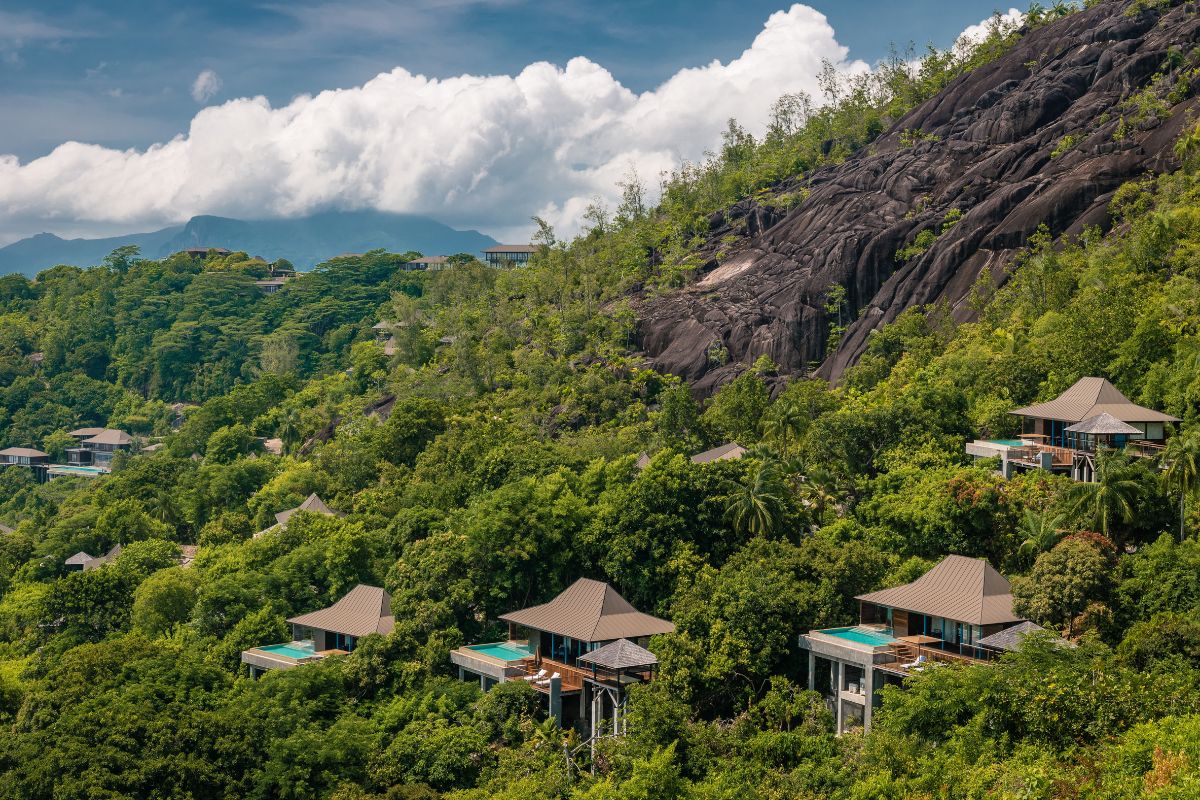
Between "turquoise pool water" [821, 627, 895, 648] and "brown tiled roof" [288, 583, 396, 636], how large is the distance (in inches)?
585

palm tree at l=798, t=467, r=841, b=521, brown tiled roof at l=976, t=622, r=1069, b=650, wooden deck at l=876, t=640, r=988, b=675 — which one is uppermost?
palm tree at l=798, t=467, r=841, b=521

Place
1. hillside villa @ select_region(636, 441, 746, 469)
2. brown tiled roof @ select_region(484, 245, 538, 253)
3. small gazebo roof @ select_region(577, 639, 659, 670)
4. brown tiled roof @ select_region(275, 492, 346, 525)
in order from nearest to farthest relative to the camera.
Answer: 1. small gazebo roof @ select_region(577, 639, 659, 670)
2. hillside villa @ select_region(636, 441, 746, 469)
3. brown tiled roof @ select_region(275, 492, 346, 525)
4. brown tiled roof @ select_region(484, 245, 538, 253)

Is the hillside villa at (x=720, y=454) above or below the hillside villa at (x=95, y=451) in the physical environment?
above

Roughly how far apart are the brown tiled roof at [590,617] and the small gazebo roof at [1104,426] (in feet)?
49.2

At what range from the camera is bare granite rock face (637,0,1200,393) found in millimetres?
64750

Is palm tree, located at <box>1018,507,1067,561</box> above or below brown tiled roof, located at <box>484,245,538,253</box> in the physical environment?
below

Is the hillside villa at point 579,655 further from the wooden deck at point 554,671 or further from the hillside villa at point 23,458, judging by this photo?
the hillside villa at point 23,458

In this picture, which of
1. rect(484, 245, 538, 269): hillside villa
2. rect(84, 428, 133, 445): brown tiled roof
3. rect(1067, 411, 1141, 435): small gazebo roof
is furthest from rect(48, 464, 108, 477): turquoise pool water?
rect(1067, 411, 1141, 435): small gazebo roof

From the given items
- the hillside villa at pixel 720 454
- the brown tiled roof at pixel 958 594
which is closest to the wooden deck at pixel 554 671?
the brown tiled roof at pixel 958 594

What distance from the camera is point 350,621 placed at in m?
41.1

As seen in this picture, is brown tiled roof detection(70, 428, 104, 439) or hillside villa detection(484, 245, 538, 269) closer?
brown tiled roof detection(70, 428, 104, 439)

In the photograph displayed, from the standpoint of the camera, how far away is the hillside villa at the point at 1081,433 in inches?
1551

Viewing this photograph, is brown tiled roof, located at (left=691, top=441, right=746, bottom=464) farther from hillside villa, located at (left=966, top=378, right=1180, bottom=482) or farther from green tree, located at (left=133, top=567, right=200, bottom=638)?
green tree, located at (left=133, top=567, right=200, bottom=638)

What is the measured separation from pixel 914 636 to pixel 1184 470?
8.24 metres
